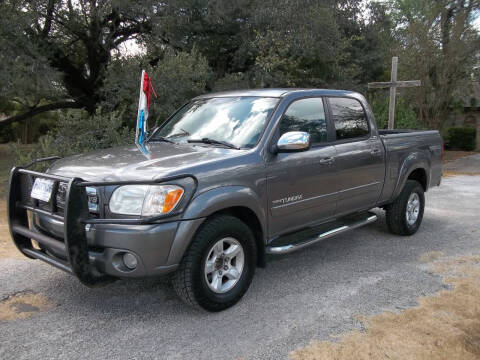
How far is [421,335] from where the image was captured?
334 cm


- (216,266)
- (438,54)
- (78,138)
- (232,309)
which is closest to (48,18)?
(78,138)

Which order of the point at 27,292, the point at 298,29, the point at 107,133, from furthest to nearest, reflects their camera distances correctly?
the point at 298,29
the point at 107,133
the point at 27,292

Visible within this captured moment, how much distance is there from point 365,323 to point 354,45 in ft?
50.1

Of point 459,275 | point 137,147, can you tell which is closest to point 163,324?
point 137,147

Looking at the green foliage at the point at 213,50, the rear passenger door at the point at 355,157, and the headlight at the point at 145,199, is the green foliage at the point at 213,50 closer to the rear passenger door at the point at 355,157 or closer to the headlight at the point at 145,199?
the rear passenger door at the point at 355,157

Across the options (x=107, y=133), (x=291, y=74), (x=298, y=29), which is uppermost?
(x=298, y=29)

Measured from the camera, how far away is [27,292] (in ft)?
13.6

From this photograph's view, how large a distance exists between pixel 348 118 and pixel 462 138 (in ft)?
68.6

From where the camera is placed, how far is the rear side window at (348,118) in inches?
197

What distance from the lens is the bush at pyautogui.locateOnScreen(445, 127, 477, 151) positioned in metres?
23.4

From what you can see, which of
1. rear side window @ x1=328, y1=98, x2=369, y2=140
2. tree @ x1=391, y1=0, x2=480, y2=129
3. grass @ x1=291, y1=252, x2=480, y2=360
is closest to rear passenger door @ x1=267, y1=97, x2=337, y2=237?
rear side window @ x1=328, y1=98, x2=369, y2=140

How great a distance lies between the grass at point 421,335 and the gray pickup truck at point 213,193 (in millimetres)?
997

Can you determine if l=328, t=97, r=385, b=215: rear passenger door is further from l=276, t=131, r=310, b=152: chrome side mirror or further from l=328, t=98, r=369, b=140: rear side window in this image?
l=276, t=131, r=310, b=152: chrome side mirror

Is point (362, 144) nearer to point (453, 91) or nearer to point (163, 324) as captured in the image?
point (163, 324)
